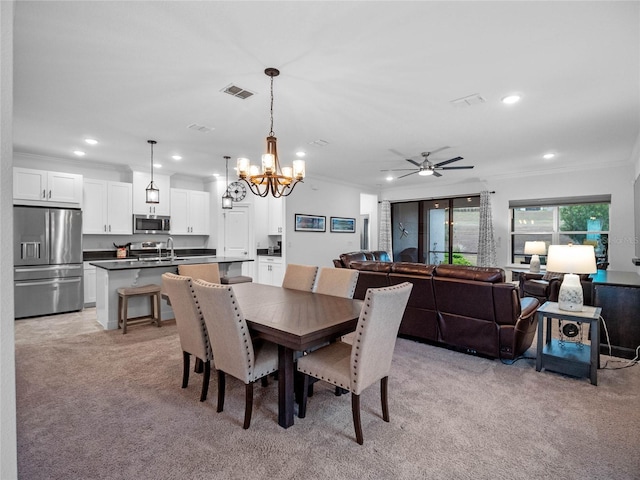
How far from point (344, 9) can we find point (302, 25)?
299 millimetres

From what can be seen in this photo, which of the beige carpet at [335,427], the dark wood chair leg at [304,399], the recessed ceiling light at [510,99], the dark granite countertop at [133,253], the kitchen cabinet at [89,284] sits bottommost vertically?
the beige carpet at [335,427]

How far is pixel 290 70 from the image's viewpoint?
8.70 feet

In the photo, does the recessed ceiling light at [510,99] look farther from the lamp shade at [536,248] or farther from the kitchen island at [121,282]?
the kitchen island at [121,282]

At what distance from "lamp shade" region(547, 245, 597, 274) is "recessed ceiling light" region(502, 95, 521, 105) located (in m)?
1.50

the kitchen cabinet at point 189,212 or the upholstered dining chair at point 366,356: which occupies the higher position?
the kitchen cabinet at point 189,212

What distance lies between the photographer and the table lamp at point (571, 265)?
2811 millimetres

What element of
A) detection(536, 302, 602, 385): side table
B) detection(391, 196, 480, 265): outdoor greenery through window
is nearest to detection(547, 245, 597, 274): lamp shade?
detection(536, 302, 602, 385): side table

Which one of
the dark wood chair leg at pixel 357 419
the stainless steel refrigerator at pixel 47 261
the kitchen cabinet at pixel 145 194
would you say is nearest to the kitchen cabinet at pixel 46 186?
the stainless steel refrigerator at pixel 47 261

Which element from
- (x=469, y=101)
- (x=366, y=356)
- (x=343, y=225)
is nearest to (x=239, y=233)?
(x=343, y=225)

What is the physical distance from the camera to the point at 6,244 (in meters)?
1.05

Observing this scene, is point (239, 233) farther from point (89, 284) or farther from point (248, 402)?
point (248, 402)

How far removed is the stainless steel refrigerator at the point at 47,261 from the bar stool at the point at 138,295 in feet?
5.23

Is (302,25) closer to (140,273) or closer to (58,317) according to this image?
(140,273)

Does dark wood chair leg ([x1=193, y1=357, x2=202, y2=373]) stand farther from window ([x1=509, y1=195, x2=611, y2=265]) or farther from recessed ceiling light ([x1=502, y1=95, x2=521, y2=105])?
window ([x1=509, y1=195, x2=611, y2=265])
